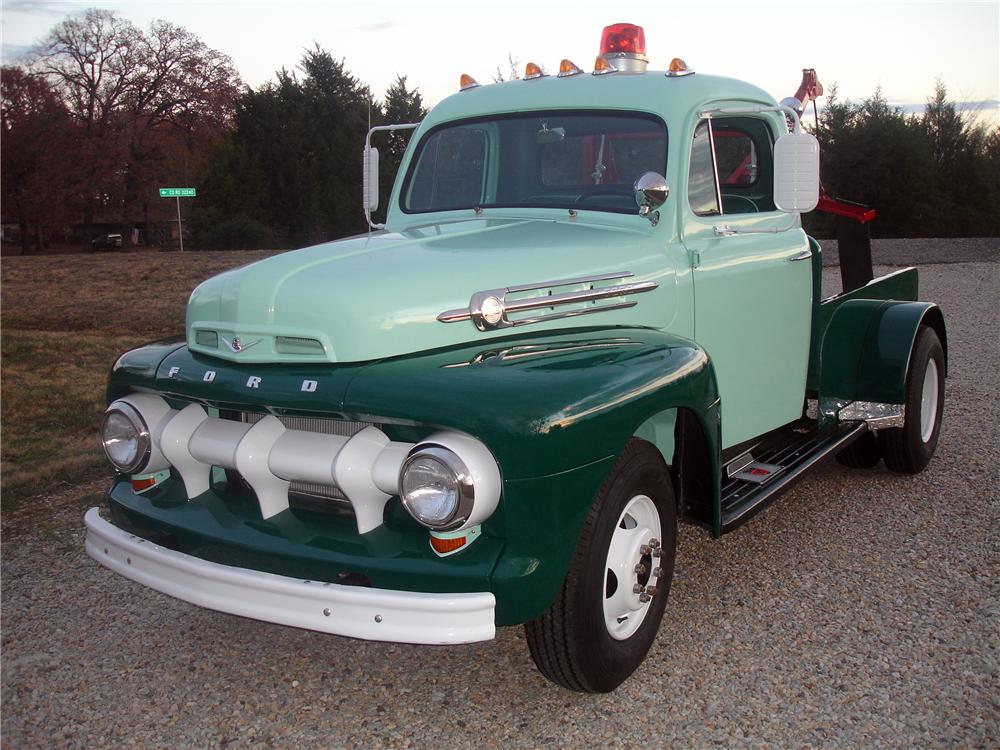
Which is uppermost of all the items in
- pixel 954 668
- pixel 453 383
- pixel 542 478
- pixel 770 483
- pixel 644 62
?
pixel 644 62

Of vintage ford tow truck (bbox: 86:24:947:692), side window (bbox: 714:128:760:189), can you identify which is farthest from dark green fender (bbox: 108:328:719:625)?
side window (bbox: 714:128:760:189)

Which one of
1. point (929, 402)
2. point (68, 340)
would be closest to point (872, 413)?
point (929, 402)

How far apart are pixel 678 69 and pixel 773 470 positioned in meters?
1.81

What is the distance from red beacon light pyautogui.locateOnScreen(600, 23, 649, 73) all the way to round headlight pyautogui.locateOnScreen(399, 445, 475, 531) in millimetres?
2523

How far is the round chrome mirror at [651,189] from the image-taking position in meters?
3.47

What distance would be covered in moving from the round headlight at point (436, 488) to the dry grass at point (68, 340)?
11.0 feet

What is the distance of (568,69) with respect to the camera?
419 centimetres

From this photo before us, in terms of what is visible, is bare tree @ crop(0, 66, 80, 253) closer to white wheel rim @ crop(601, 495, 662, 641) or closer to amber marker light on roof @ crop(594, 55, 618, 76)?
amber marker light on roof @ crop(594, 55, 618, 76)

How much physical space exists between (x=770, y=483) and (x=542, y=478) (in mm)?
1751

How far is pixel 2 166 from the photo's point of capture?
111 feet

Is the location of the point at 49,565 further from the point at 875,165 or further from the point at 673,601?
the point at 875,165

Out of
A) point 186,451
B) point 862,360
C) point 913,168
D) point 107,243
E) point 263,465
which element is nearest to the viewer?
point 263,465

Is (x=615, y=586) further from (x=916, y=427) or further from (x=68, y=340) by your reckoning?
(x=68, y=340)

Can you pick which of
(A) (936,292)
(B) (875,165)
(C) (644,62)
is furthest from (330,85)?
(C) (644,62)
